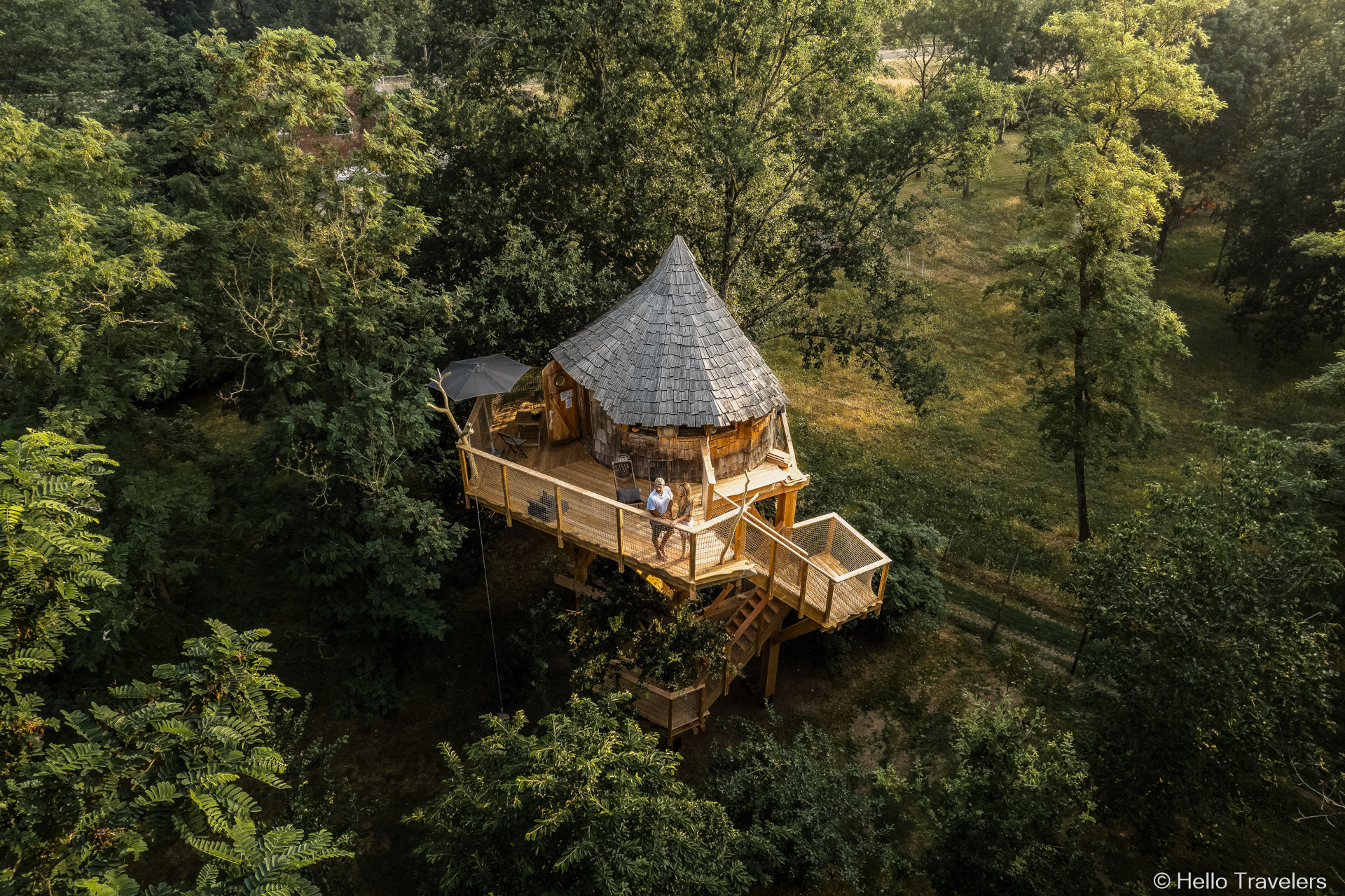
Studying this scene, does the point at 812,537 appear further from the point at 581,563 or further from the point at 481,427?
the point at 481,427

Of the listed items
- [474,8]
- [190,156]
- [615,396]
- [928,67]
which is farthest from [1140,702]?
[928,67]

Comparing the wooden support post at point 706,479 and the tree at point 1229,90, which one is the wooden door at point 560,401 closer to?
the wooden support post at point 706,479

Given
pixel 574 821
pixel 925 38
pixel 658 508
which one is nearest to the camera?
pixel 574 821

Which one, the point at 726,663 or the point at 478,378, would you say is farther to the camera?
the point at 478,378

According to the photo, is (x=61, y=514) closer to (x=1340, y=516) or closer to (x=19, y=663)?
(x=19, y=663)

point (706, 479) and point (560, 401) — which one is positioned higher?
point (560, 401)

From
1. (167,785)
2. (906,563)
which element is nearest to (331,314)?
(167,785)

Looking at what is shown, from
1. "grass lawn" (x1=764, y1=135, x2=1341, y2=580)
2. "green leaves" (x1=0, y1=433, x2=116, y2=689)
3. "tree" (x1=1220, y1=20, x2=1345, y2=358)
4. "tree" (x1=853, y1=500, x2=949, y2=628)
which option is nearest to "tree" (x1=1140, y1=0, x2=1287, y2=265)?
"tree" (x1=1220, y1=20, x2=1345, y2=358)
